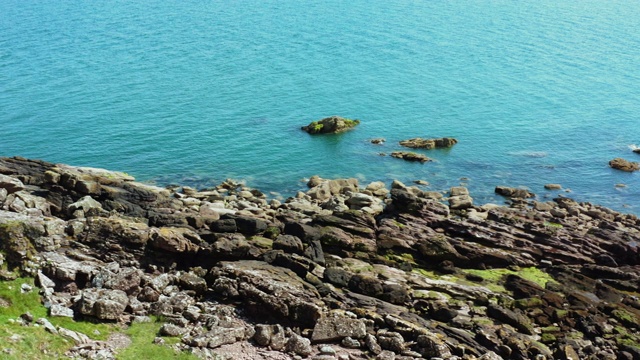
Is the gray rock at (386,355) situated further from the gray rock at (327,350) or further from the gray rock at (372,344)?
the gray rock at (327,350)

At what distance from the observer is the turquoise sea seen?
3509 inches

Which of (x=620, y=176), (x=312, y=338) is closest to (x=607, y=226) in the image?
(x=620, y=176)

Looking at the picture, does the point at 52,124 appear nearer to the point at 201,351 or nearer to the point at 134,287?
the point at 134,287

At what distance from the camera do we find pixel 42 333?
3234 cm

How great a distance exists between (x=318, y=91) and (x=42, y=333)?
304 feet

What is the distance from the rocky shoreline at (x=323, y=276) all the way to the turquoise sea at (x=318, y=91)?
23.7 m

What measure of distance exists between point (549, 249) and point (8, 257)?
42488 mm

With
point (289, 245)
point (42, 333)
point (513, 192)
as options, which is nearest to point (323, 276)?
point (289, 245)

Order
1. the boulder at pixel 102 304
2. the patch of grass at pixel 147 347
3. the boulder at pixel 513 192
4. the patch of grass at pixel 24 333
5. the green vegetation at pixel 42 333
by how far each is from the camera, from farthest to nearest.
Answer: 1. the boulder at pixel 513 192
2. the boulder at pixel 102 304
3. the patch of grass at pixel 147 347
4. the green vegetation at pixel 42 333
5. the patch of grass at pixel 24 333

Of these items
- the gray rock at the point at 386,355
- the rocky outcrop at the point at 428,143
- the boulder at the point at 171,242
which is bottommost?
the rocky outcrop at the point at 428,143

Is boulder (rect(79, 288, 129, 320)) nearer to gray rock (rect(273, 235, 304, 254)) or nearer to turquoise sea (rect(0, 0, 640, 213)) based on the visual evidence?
gray rock (rect(273, 235, 304, 254))

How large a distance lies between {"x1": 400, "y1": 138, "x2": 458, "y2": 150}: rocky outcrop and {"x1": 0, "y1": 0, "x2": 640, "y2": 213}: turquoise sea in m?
1.77

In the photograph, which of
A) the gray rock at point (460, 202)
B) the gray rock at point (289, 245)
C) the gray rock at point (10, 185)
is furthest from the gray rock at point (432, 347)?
the gray rock at point (460, 202)

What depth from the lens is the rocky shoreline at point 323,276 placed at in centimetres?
3738
